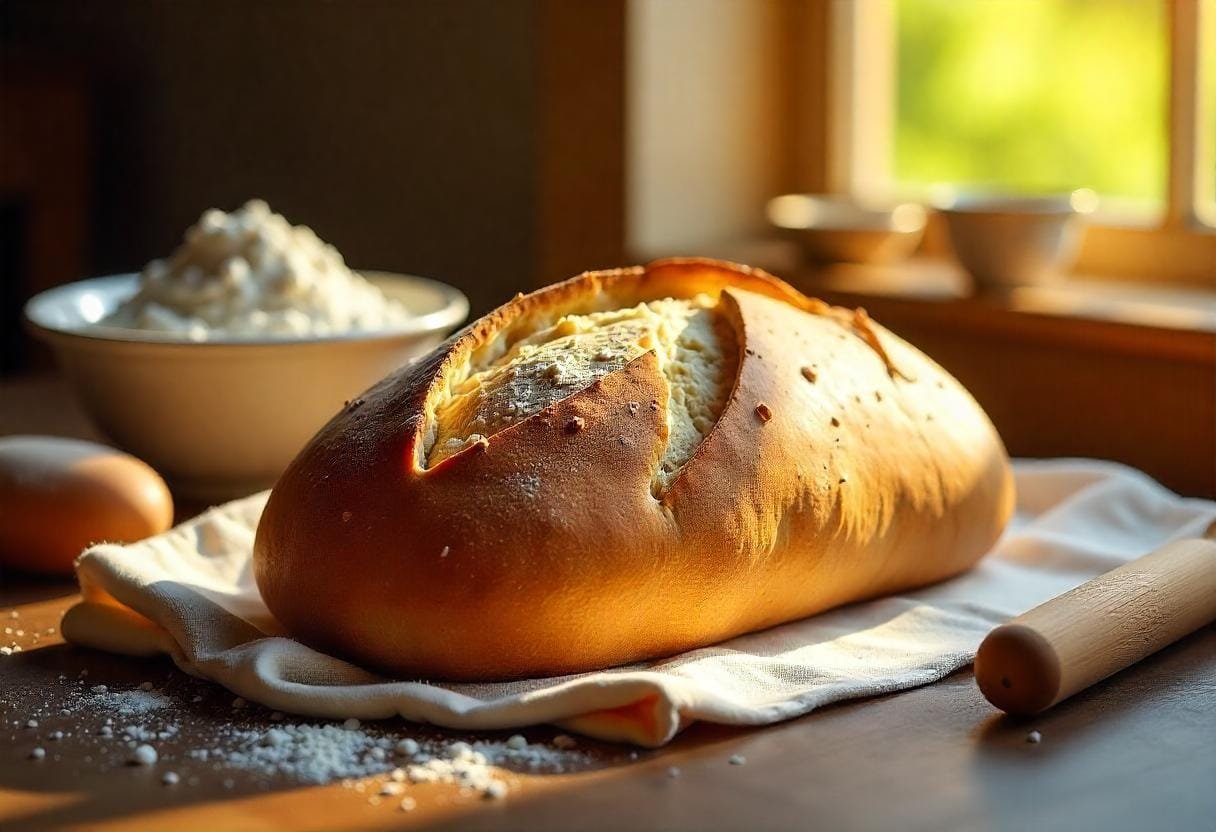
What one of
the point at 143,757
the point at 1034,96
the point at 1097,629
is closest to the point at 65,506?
the point at 143,757

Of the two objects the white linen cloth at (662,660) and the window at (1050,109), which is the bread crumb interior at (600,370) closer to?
the white linen cloth at (662,660)

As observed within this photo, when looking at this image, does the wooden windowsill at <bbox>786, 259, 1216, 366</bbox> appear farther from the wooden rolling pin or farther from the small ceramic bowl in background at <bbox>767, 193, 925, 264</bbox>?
the wooden rolling pin

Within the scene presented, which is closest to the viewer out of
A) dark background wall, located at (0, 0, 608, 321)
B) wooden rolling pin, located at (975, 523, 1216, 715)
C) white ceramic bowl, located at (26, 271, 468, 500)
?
wooden rolling pin, located at (975, 523, 1216, 715)

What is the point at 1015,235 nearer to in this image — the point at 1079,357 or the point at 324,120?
the point at 1079,357

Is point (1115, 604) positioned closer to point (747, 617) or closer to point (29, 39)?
point (747, 617)

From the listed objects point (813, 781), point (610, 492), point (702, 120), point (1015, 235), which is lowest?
point (813, 781)

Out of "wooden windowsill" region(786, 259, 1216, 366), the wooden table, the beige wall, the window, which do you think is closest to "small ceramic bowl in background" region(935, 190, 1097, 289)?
"wooden windowsill" region(786, 259, 1216, 366)
